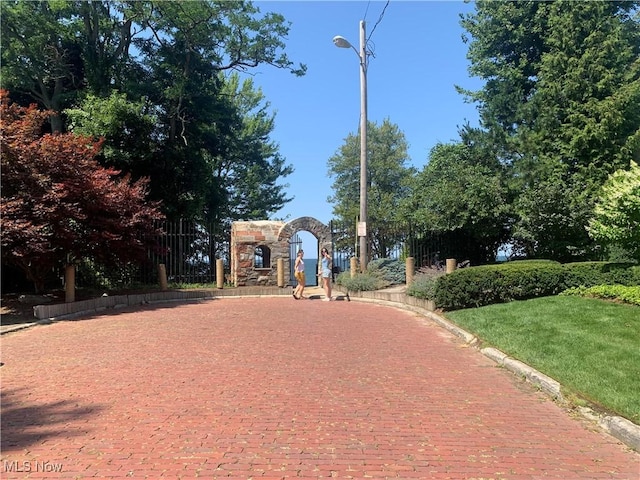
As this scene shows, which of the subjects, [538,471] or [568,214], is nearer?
[538,471]

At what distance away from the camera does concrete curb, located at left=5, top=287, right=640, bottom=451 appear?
4594 mm

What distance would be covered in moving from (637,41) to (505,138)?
19.7ft

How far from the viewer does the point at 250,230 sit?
60.2 ft

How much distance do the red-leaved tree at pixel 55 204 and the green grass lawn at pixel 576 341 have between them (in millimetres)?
9297

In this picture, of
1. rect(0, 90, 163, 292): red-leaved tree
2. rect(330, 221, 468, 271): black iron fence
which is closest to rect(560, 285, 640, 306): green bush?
rect(330, 221, 468, 271): black iron fence

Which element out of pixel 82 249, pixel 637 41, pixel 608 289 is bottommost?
pixel 608 289

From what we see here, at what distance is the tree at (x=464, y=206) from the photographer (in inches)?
706

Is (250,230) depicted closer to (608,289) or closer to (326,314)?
(326,314)

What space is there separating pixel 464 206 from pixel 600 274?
26.4 ft

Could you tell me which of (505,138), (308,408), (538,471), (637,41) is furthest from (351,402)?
(637,41)

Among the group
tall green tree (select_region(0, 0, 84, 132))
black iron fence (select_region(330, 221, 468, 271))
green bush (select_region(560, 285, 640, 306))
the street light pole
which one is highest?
tall green tree (select_region(0, 0, 84, 132))

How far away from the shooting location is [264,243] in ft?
60.3

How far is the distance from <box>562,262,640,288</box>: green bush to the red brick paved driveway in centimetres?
412

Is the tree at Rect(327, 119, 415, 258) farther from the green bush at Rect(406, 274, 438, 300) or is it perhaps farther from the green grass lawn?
the green grass lawn
